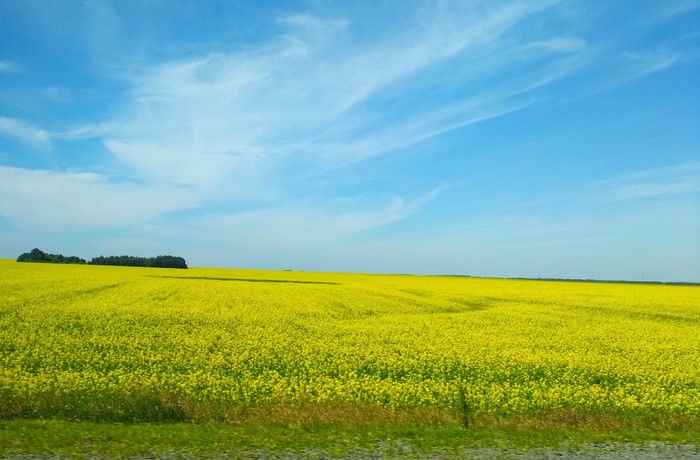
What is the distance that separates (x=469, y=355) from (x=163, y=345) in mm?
10201

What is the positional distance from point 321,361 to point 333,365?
28.9 inches

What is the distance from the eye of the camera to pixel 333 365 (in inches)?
639

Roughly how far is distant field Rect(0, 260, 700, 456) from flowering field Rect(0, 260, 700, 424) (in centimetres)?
6

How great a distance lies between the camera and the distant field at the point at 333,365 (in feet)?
36.1

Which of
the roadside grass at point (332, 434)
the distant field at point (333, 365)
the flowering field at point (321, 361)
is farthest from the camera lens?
the flowering field at point (321, 361)

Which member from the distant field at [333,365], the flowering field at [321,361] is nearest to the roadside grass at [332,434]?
the distant field at [333,365]

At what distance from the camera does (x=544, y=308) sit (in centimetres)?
3622

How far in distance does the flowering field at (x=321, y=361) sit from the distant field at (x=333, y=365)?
62 millimetres

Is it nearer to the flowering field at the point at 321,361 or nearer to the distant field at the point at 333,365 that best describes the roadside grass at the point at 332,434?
the distant field at the point at 333,365

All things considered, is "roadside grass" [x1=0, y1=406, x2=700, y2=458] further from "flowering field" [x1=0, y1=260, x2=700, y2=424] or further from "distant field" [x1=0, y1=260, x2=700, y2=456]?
"flowering field" [x1=0, y1=260, x2=700, y2=424]

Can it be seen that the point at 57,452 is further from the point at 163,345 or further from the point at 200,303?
the point at 200,303

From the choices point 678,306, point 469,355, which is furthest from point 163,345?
point 678,306

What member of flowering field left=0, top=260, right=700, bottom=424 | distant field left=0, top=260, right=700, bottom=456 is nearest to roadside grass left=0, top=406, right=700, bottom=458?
distant field left=0, top=260, right=700, bottom=456

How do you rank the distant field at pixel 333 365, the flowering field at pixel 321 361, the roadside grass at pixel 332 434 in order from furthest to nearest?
the flowering field at pixel 321 361
the distant field at pixel 333 365
the roadside grass at pixel 332 434
